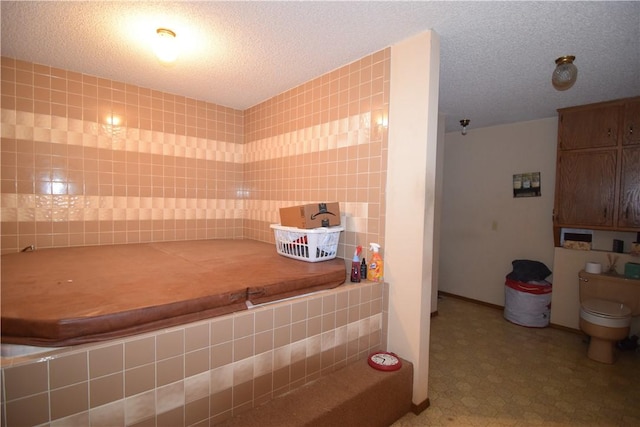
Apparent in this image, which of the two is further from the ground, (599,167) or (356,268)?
(599,167)

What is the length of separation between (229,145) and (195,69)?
993 mm

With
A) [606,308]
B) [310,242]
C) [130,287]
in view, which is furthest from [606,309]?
[130,287]

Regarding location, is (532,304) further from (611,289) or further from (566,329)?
(611,289)

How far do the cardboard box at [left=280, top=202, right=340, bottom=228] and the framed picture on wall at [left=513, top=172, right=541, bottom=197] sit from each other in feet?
8.68

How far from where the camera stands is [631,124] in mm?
2578

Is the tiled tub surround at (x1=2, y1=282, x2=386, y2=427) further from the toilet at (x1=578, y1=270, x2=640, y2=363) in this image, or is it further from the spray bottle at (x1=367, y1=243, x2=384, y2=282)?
the toilet at (x1=578, y1=270, x2=640, y2=363)

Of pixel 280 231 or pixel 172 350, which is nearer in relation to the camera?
pixel 172 350

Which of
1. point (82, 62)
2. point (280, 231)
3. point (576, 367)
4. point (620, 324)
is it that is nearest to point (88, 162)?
point (82, 62)

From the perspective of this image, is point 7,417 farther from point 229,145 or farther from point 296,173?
point 229,145

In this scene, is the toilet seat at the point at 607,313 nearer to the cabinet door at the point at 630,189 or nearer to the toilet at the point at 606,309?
the toilet at the point at 606,309

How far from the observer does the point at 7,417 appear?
32.9 inches

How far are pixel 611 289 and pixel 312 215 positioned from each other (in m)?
2.89

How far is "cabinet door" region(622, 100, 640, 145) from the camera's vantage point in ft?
8.37

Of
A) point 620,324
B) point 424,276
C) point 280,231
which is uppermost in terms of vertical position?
point 280,231
